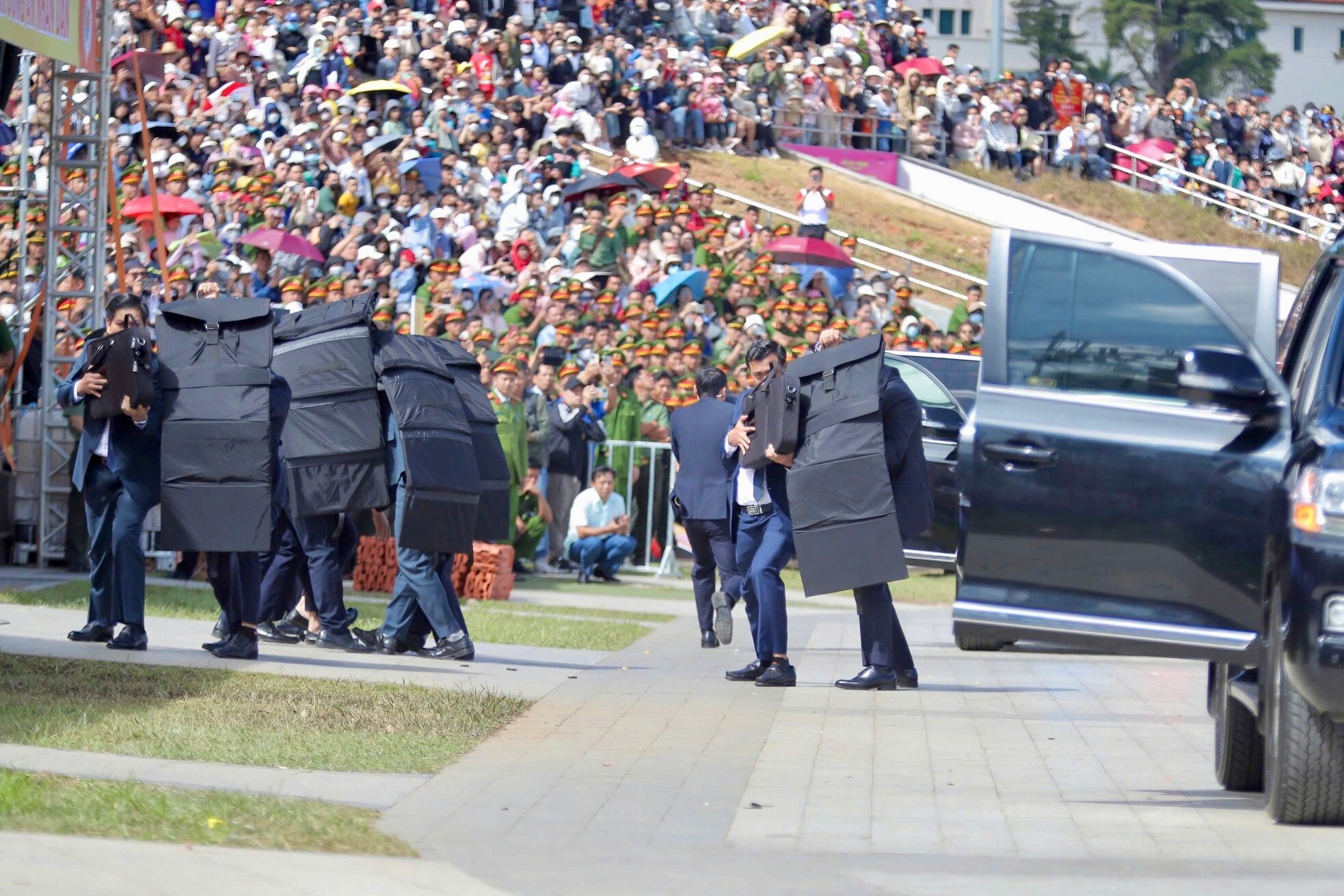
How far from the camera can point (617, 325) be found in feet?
76.3

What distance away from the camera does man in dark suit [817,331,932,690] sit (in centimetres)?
1126

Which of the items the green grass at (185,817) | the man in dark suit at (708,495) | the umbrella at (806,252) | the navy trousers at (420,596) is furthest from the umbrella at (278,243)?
the green grass at (185,817)

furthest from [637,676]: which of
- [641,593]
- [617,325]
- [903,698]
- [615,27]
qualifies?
[615,27]

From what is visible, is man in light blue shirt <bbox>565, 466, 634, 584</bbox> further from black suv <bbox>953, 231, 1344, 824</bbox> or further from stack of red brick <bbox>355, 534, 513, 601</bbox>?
black suv <bbox>953, 231, 1344, 824</bbox>

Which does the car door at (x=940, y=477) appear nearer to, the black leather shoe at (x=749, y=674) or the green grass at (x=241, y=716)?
the black leather shoe at (x=749, y=674)

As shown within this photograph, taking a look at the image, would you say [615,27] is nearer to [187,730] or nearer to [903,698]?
[903,698]

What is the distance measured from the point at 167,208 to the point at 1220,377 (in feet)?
55.1

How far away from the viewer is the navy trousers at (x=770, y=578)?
38.2ft

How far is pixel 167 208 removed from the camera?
21.8 metres

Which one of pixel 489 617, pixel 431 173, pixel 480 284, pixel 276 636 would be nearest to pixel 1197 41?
pixel 431 173

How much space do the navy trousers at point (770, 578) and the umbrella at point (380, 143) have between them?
1404 centimetres

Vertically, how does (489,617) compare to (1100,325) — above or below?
below

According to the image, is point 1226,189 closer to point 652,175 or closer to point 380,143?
point 652,175

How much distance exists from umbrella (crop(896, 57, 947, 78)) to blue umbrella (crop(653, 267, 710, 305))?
1443cm
